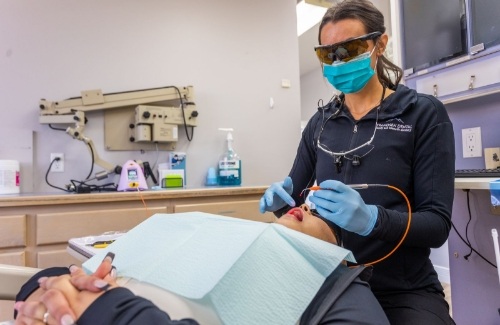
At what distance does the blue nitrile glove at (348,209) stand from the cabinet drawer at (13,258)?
4.95 feet

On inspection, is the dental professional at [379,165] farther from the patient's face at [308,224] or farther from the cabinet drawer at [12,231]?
the cabinet drawer at [12,231]

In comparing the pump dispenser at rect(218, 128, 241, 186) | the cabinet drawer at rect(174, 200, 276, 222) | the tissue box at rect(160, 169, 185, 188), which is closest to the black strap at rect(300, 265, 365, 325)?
the cabinet drawer at rect(174, 200, 276, 222)

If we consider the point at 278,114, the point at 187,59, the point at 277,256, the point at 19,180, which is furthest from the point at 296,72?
the point at 277,256

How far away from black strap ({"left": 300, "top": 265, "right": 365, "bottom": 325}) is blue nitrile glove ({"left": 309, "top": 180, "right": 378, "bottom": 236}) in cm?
14

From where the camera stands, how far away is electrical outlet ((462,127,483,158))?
1.84 m

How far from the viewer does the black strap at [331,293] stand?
0.66m

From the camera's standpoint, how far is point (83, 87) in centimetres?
239

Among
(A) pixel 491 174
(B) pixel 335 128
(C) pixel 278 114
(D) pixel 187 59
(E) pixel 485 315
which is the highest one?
(D) pixel 187 59

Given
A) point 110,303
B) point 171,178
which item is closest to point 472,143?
point 171,178

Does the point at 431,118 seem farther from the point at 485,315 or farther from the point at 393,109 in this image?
the point at 485,315

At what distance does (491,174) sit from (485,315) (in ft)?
2.88

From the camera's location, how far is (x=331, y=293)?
698 mm

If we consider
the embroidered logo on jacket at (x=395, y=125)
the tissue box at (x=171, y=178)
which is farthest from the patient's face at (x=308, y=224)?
the tissue box at (x=171, y=178)

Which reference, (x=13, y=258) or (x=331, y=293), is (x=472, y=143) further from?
(x=13, y=258)
